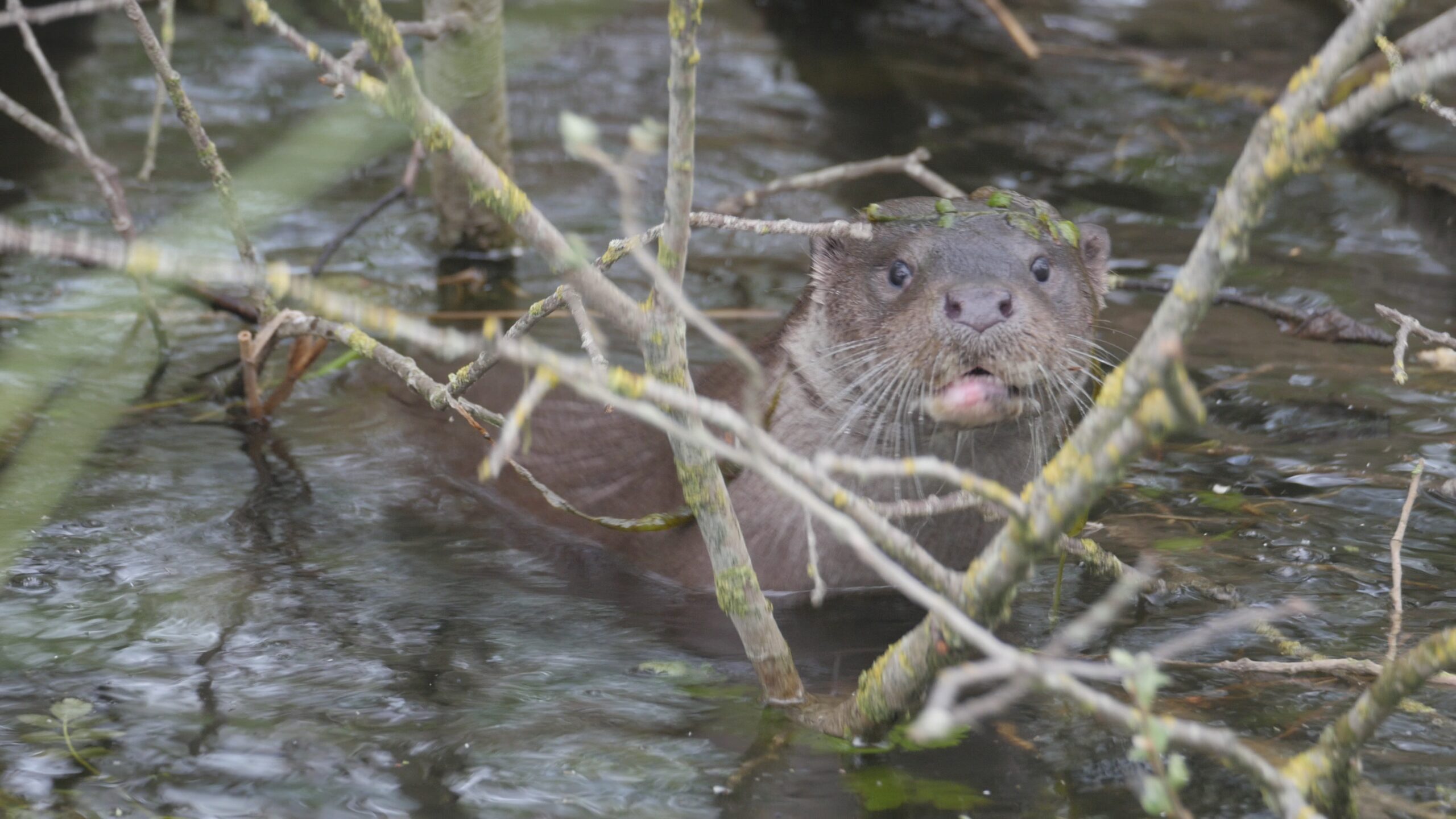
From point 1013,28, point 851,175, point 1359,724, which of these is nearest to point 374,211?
point 851,175

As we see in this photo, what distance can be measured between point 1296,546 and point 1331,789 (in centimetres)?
157

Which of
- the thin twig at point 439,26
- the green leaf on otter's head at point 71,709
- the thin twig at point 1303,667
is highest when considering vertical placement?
the thin twig at point 439,26

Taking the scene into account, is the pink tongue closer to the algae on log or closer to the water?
the water

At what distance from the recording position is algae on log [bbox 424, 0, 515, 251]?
4965mm

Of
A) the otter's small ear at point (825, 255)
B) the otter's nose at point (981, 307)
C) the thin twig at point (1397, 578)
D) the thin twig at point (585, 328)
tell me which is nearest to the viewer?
the thin twig at point (585, 328)

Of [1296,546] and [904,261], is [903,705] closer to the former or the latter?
[904,261]

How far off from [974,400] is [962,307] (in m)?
0.19

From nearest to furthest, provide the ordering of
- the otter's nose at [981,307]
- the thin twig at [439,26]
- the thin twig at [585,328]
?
the thin twig at [585,328] < the otter's nose at [981,307] < the thin twig at [439,26]

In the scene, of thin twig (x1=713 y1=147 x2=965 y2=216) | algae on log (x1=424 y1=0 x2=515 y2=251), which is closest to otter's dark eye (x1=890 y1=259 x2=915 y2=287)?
thin twig (x1=713 y1=147 x2=965 y2=216)

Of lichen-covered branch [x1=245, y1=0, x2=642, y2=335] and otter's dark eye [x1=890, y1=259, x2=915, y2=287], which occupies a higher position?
lichen-covered branch [x1=245, y1=0, x2=642, y2=335]

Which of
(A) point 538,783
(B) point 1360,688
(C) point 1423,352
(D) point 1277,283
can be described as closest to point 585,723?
(A) point 538,783

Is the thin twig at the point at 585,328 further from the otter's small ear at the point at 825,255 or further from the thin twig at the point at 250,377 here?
the thin twig at the point at 250,377

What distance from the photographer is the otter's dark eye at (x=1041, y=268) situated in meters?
3.28

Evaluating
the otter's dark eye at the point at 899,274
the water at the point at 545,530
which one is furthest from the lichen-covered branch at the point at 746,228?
the water at the point at 545,530
